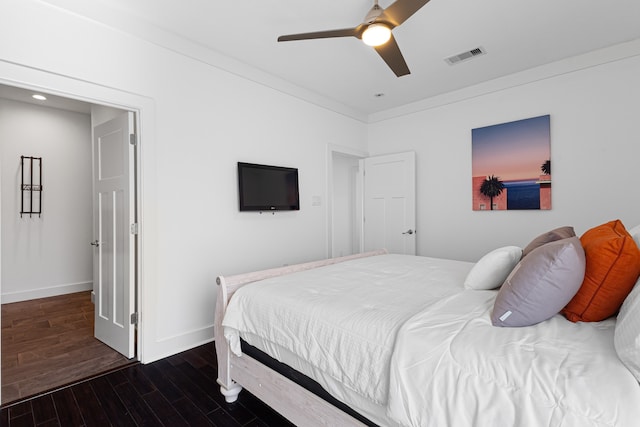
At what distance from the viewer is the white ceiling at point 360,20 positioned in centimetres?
234

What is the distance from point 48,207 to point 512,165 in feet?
19.9

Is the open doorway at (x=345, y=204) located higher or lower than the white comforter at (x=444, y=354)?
higher

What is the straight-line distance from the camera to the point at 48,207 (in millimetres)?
4328

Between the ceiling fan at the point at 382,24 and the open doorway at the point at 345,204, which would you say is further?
the open doorway at the point at 345,204

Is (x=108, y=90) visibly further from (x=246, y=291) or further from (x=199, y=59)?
(x=246, y=291)

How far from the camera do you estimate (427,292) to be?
1.75 metres

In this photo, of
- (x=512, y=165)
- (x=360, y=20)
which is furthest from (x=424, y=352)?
(x=512, y=165)

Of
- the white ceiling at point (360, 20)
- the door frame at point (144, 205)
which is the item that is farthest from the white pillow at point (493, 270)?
the door frame at point (144, 205)

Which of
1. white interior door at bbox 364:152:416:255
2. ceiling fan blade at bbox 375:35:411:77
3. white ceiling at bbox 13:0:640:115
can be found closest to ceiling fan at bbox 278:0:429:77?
ceiling fan blade at bbox 375:35:411:77

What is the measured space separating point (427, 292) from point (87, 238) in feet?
16.5

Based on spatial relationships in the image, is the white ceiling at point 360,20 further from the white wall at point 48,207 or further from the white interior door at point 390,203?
the white wall at point 48,207

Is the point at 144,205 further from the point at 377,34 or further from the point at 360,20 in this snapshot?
the point at 360,20

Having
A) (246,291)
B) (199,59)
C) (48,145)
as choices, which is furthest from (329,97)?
(48,145)

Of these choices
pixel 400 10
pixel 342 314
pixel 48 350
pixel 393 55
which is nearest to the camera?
pixel 342 314
